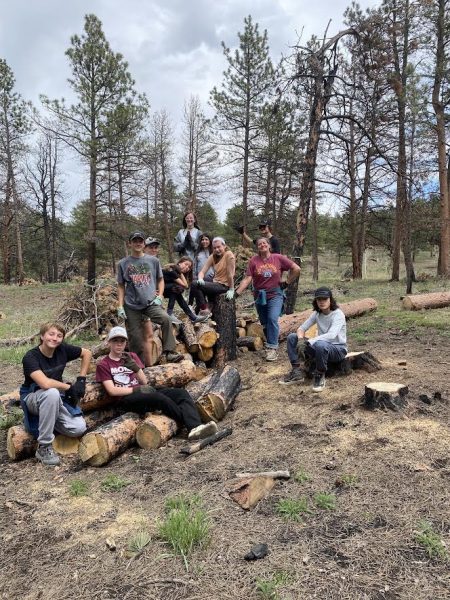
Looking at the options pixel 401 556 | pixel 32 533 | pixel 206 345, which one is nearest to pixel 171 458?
pixel 32 533

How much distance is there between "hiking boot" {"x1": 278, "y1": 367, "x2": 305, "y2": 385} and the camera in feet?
18.4

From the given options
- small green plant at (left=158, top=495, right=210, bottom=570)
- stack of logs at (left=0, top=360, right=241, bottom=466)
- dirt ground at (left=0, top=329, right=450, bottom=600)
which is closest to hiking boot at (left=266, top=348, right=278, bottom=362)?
stack of logs at (left=0, top=360, right=241, bottom=466)

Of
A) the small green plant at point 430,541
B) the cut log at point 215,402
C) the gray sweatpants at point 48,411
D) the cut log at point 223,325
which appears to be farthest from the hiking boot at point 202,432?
the cut log at point 223,325

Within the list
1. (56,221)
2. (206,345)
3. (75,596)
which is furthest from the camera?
(56,221)

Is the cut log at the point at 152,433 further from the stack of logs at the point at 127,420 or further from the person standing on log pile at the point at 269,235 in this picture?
the person standing on log pile at the point at 269,235

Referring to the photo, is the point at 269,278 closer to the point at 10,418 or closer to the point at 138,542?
the point at 10,418

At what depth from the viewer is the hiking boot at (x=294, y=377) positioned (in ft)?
18.4

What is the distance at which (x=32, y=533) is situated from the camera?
302 cm

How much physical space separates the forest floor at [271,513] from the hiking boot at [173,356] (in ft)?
4.22

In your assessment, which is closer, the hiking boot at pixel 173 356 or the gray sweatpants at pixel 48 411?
the gray sweatpants at pixel 48 411

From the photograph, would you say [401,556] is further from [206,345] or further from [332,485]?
[206,345]

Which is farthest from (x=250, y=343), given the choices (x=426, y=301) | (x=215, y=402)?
(x=426, y=301)

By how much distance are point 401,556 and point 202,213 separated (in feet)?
90.9

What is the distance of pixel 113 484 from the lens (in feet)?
11.6
